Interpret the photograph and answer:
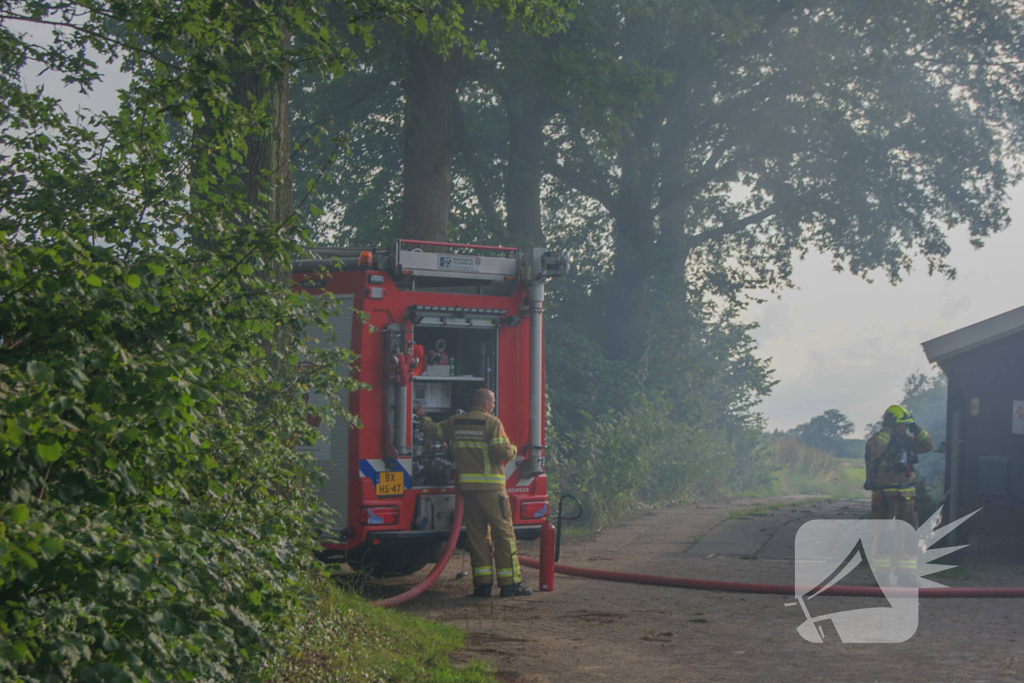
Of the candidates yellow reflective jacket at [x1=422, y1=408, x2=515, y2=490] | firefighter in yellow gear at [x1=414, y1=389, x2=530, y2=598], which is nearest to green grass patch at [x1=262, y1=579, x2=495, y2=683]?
firefighter in yellow gear at [x1=414, y1=389, x2=530, y2=598]

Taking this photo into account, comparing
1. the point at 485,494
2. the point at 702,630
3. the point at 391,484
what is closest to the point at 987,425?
the point at 702,630

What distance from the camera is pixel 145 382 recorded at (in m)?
3.06

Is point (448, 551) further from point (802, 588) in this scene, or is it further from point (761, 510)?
point (761, 510)

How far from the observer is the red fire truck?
8.43 m

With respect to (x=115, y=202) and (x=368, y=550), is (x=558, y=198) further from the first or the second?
(x=115, y=202)

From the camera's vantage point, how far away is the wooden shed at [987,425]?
11.3 metres

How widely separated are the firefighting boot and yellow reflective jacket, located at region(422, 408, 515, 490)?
0.94m

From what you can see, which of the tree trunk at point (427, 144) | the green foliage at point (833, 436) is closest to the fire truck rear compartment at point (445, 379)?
the tree trunk at point (427, 144)

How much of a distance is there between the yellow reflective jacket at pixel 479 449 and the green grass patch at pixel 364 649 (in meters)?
1.95

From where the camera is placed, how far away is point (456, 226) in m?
19.5

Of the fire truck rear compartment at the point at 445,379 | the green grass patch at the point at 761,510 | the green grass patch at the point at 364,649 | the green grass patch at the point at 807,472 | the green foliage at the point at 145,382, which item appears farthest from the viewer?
the green grass patch at the point at 807,472

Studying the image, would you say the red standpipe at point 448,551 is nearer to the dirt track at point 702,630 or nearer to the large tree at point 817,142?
the dirt track at point 702,630

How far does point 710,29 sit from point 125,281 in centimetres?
1956

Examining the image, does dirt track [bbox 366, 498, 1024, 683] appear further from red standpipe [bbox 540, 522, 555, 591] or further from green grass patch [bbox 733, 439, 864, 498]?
green grass patch [bbox 733, 439, 864, 498]
